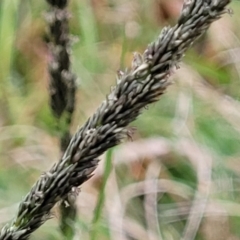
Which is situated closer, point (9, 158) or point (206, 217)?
point (206, 217)

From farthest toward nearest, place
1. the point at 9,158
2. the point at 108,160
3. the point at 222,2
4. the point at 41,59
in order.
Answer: the point at 41,59, the point at 9,158, the point at 108,160, the point at 222,2

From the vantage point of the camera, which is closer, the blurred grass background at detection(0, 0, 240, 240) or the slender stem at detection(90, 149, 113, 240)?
the slender stem at detection(90, 149, 113, 240)

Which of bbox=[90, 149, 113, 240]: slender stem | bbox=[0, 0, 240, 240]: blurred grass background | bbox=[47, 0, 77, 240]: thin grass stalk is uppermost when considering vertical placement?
bbox=[47, 0, 77, 240]: thin grass stalk

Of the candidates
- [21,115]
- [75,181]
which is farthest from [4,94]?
[75,181]

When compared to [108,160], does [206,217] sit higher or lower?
lower

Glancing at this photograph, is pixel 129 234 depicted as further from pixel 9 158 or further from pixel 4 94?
pixel 4 94

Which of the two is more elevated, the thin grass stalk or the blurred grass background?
the thin grass stalk

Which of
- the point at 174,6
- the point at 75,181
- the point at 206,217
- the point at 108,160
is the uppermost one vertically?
the point at 75,181

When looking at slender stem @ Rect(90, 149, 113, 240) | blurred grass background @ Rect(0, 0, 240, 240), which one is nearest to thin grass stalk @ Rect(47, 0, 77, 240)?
slender stem @ Rect(90, 149, 113, 240)

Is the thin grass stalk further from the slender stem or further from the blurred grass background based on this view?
the blurred grass background
